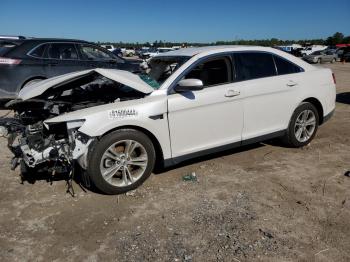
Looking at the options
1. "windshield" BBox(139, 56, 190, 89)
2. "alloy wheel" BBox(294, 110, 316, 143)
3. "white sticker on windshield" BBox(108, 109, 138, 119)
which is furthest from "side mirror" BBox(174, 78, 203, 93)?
"alloy wheel" BBox(294, 110, 316, 143)

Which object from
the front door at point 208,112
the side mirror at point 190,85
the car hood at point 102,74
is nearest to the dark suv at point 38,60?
the car hood at point 102,74

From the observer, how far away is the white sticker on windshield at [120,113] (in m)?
3.93

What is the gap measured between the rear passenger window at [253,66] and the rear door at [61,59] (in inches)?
197

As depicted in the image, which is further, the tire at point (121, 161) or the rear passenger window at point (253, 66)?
the rear passenger window at point (253, 66)

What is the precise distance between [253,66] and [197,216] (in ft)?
8.05

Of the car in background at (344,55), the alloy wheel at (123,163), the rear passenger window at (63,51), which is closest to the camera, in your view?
the alloy wheel at (123,163)

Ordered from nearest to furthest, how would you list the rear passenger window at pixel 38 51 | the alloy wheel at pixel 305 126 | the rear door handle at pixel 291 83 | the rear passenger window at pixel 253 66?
the rear passenger window at pixel 253 66 → the rear door handle at pixel 291 83 → the alloy wheel at pixel 305 126 → the rear passenger window at pixel 38 51

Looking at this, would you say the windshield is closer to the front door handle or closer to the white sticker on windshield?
the white sticker on windshield

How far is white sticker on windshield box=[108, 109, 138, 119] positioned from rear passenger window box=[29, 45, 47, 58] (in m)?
5.21

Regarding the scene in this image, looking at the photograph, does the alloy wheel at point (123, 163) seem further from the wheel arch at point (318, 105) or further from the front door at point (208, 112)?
the wheel arch at point (318, 105)

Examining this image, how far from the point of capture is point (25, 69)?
808 cm

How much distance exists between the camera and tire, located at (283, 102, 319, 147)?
18.0 feet

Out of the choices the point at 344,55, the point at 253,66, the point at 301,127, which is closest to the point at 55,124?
the point at 253,66

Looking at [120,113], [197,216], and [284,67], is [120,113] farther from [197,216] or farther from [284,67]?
[284,67]
